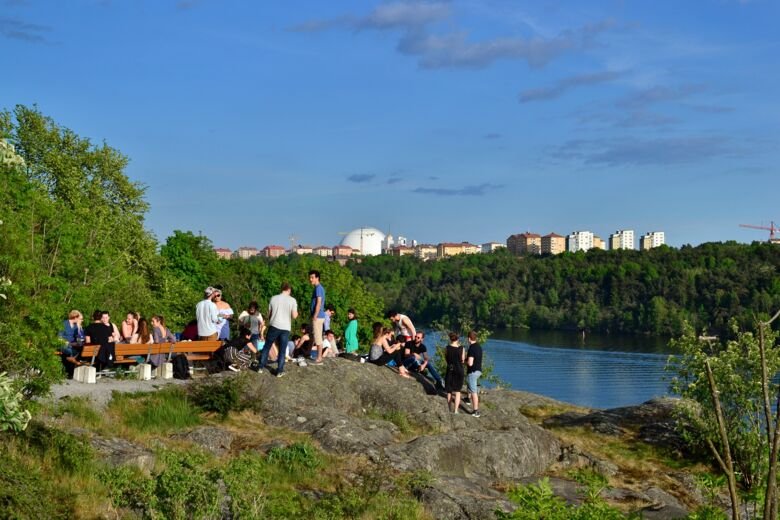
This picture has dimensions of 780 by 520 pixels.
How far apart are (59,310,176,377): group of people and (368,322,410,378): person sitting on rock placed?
414 cm

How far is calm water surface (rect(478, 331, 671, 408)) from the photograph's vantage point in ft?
243

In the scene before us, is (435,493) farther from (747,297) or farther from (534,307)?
(534,307)

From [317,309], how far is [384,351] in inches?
110

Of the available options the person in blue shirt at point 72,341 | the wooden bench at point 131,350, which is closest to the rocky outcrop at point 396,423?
the wooden bench at point 131,350

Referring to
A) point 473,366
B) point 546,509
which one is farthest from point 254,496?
point 473,366

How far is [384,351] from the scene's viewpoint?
19109 millimetres

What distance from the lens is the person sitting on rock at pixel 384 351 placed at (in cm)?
1892

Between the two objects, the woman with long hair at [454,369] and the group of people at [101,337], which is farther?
the woman with long hair at [454,369]

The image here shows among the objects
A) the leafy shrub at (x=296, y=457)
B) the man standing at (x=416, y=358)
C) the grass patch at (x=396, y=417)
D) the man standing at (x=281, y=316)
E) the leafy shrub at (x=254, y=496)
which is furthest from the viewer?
the man standing at (x=416, y=358)

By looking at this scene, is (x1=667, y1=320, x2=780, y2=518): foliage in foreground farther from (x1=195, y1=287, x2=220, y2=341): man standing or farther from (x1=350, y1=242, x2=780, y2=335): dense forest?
(x1=350, y1=242, x2=780, y2=335): dense forest

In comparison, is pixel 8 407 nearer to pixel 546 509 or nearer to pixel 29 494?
pixel 29 494

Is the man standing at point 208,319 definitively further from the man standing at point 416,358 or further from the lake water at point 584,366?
the lake water at point 584,366

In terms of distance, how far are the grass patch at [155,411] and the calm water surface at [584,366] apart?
44.2m

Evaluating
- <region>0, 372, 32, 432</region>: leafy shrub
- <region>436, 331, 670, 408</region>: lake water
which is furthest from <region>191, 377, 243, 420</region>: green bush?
<region>436, 331, 670, 408</region>: lake water
